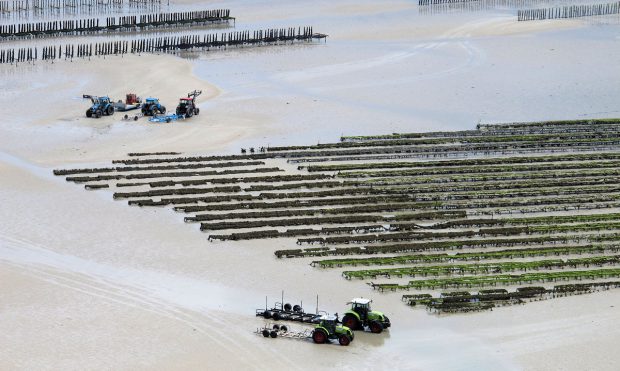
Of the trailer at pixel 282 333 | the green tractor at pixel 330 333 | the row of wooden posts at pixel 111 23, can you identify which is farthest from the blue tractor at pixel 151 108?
the green tractor at pixel 330 333

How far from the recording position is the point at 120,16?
8925 centimetres

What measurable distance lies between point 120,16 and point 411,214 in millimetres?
51179

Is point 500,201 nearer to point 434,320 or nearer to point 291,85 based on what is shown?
point 434,320

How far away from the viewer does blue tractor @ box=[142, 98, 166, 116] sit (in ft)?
188

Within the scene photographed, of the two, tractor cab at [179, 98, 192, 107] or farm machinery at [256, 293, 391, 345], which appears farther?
tractor cab at [179, 98, 192, 107]

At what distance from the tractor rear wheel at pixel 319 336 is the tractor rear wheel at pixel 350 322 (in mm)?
935

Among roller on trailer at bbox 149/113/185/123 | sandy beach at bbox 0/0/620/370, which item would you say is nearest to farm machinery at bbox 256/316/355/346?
sandy beach at bbox 0/0/620/370

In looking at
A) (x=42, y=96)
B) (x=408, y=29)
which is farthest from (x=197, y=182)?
(x=408, y=29)

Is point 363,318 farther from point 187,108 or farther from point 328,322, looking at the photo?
point 187,108

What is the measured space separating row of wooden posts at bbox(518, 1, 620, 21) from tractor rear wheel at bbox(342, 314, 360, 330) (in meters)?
59.3

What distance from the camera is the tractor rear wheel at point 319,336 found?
104ft

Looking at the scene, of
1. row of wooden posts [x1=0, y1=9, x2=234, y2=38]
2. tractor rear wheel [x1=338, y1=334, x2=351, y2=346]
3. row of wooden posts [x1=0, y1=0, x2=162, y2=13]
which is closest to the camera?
tractor rear wheel [x1=338, y1=334, x2=351, y2=346]

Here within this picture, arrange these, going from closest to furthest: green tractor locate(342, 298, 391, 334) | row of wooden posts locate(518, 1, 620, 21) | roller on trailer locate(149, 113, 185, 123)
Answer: green tractor locate(342, 298, 391, 334)
roller on trailer locate(149, 113, 185, 123)
row of wooden posts locate(518, 1, 620, 21)

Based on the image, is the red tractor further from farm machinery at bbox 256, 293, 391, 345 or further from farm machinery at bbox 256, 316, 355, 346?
farm machinery at bbox 256, 316, 355, 346
